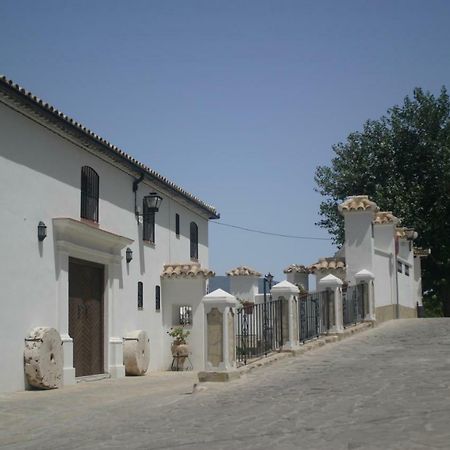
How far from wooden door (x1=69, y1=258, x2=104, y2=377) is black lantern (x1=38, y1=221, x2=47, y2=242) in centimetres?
163

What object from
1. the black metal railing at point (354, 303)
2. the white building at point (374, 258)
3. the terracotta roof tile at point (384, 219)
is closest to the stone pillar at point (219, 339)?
the black metal railing at point (354, 303)

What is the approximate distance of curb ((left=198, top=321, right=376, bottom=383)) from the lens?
484 inches

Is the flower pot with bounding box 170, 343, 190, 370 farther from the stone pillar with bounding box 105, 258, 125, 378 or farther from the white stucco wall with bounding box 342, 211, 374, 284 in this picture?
the white stucco wall with bounding box 342, 211, 374, 284

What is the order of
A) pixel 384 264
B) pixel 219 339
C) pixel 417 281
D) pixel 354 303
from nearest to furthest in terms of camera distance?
pixel 219 339
pixel 354 303
pixel 384 264
pixel 417 281

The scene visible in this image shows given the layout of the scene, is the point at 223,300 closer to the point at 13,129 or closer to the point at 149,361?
the point at 13,129

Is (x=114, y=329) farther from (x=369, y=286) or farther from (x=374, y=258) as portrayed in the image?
(x=374, y=258)

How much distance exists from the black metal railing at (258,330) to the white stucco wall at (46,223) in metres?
4.19

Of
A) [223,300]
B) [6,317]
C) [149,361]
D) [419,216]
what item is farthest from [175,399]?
[419,216]

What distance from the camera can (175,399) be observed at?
35.9ft

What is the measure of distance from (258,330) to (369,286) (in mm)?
6721

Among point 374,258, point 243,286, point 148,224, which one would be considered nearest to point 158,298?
point 148,224

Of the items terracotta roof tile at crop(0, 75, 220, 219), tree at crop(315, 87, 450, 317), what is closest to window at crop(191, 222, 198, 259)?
terracotta roof tile at crop(0, 75, 220, 219)

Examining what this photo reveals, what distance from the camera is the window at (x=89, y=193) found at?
17344 mm

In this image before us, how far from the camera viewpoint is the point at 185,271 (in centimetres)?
2227
